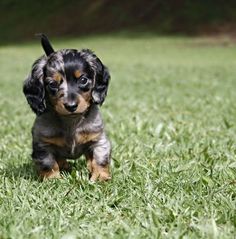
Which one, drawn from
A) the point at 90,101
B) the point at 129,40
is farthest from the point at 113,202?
the point at 129,40

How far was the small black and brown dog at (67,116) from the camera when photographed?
13.0ft

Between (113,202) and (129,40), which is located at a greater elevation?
(113,202)

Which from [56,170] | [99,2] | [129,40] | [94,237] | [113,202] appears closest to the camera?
[94,237]

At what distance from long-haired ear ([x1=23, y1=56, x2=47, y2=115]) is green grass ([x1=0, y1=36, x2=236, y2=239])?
492 mm

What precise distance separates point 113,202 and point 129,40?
86.0ft

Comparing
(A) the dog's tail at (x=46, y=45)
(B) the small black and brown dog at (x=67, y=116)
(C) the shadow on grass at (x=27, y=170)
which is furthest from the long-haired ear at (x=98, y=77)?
(C) the shadow on grass at (x=27, y=170)

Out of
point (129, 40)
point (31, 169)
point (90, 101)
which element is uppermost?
point (90, 101)

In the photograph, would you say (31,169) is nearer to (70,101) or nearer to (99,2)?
(70,101)

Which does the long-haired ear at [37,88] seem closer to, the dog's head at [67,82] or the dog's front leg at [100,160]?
the dog's head at [67,82]

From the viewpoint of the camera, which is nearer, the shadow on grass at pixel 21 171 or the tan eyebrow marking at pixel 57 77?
the tan eyebrow marking at pixel 57 77

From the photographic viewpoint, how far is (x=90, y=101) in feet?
13.5

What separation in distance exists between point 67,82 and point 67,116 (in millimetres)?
226

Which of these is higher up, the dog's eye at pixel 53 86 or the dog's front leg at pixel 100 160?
the dog's eye at pixel 53 86

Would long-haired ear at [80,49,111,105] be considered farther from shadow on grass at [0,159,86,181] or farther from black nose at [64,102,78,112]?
shadow on grass at [0,159,86,181]
